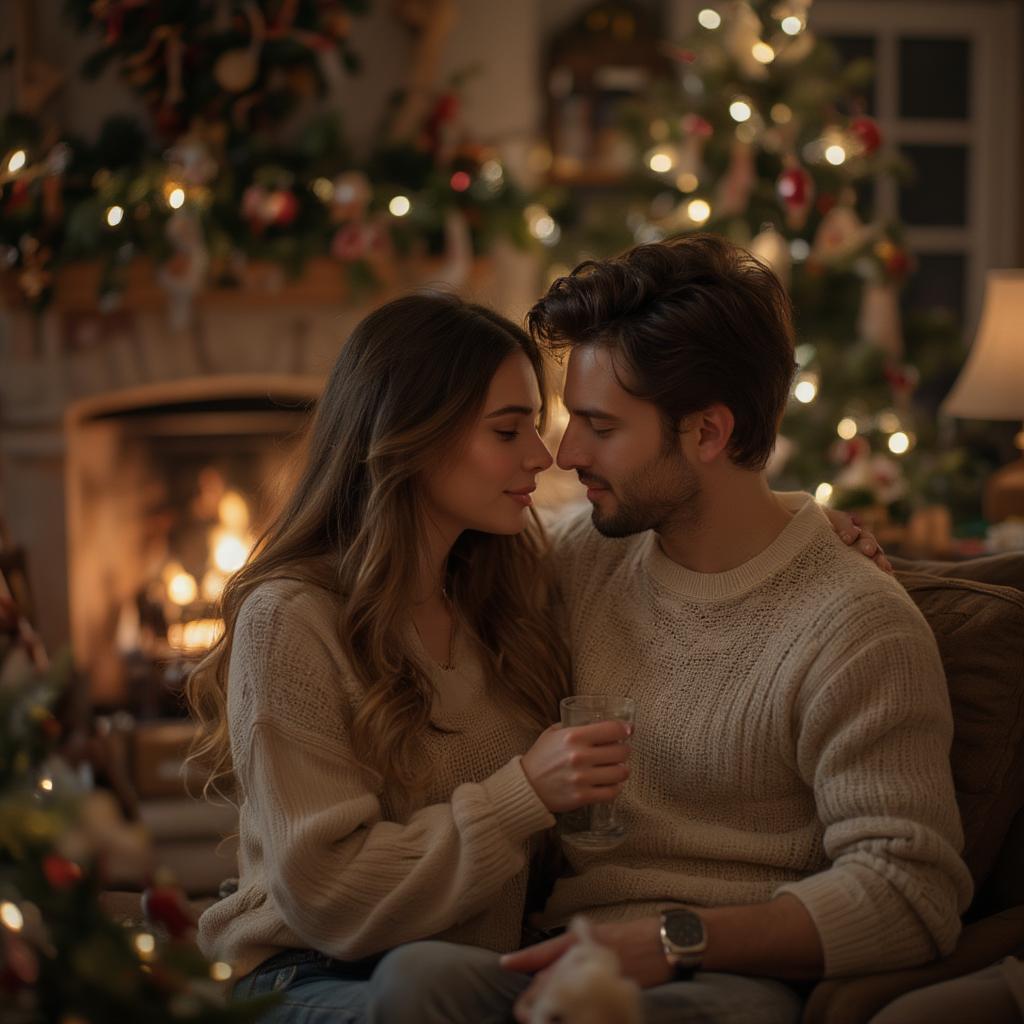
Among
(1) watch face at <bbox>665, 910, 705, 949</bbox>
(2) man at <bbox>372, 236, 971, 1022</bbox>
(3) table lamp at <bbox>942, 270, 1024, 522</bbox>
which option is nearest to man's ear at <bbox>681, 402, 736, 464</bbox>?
(2) man at <bbox>372, 236, 971, 1022</bbox>

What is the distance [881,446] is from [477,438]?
2.36m

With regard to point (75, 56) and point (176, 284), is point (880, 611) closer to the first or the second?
point (176, 284)

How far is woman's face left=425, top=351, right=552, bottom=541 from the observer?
1737 millimetres

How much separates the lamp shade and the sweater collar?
69.4 inches

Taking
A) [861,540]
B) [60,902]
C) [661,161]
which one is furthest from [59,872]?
[661,161]

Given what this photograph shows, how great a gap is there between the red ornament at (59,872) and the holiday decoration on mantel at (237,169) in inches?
100

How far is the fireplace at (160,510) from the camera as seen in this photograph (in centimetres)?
388

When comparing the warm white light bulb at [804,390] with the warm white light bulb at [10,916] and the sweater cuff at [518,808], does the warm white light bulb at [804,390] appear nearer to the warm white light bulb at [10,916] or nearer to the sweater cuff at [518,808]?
the sweater cuff at [518,808]

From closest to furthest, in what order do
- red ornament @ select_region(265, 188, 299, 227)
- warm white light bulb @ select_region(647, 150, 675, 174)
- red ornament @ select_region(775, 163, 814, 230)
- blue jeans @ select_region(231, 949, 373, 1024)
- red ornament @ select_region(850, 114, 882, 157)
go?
blue jeans @ select_region(231, 949, 373, 1024), red ornament @ select_region(265, 188, 299, 227), red ornament @ select_region(775, 163, 814, 230), red ornament @ select_region(850, 114, 882, 157), warm white light bulb @ select_region(647, 150, 675, 174)

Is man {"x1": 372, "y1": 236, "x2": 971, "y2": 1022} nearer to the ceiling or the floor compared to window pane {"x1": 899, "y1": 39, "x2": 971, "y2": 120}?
nearer to the floor

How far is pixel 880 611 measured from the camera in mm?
1579

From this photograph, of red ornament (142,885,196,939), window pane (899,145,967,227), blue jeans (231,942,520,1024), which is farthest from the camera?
window pane (899,145,967,227)

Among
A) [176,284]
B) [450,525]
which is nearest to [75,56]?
[176,284]

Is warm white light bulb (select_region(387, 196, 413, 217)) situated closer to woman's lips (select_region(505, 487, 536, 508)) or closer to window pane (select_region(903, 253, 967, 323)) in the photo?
woman's lips (select_region(505, 487, 536, 508))
